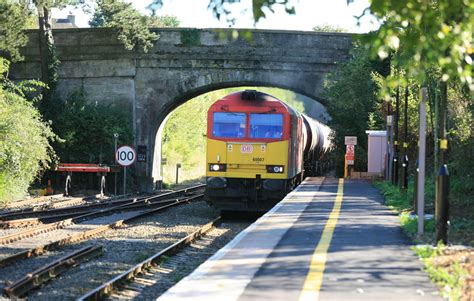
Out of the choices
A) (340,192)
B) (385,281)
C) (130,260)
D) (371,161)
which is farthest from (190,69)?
(385,281)

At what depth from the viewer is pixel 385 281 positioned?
330 inches

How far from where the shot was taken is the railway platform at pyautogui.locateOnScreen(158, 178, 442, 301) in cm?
775

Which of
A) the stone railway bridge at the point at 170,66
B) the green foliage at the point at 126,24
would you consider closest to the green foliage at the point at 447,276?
the stone railway bridge at the point at 170,66

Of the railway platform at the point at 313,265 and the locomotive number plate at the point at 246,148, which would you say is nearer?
the railway platform at the point at 313,265

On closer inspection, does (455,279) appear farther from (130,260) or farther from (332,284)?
(130,260)

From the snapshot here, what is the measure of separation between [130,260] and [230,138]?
8.66 metres

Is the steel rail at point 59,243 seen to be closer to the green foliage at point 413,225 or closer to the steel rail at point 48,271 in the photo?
the steel rail at point 48,271

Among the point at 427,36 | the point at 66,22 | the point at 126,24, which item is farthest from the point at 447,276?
the point at 66,22

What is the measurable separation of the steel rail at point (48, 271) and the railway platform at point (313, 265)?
2407mm

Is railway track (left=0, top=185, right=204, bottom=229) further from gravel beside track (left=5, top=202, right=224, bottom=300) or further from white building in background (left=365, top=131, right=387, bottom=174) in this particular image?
white building in background (left=365, top=131, right=387, bottom=174)

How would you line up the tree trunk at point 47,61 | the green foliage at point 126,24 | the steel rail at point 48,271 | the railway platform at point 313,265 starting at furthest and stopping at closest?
the green foliage at point 126,24
the tree trunk at point 47,61
the steel rail at point 48,271
the railway platform at point 313,265

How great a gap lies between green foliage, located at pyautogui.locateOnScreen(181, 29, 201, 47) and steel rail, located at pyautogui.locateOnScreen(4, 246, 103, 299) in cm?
2570

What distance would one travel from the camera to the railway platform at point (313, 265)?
25.4ft

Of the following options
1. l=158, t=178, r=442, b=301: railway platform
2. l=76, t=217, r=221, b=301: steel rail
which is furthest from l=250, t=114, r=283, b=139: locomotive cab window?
l=158, t=178, r=442, b=301: railway platform
